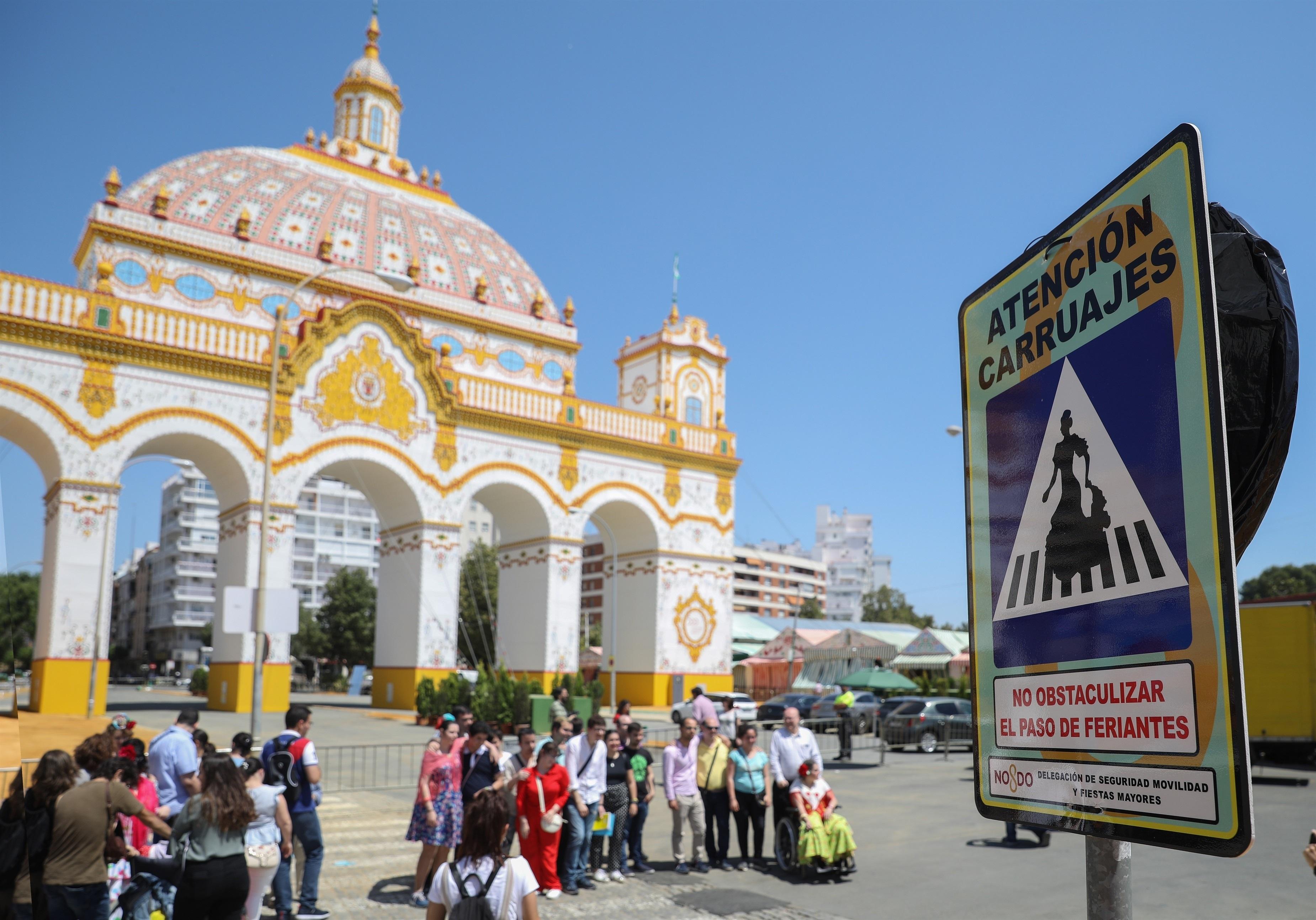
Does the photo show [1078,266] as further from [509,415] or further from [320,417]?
[509,415]

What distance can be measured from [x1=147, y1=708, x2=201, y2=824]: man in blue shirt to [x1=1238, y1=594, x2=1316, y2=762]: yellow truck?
19.1 metres

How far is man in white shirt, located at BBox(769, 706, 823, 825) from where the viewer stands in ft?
37.5

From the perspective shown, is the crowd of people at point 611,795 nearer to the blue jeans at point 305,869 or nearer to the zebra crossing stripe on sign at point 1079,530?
the blue jeans at point 305,869

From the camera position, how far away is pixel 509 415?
3419 cm

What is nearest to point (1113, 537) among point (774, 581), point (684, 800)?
point (684, 800)

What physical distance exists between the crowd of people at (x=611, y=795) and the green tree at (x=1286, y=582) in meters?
68.3

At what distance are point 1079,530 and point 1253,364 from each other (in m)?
0.42

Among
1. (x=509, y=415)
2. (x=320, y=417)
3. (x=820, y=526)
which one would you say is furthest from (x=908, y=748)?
(x=820, y=526)

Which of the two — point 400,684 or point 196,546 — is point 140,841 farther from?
point 196,546

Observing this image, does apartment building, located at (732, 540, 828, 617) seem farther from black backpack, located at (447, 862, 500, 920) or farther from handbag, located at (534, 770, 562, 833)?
black backpack, located at (447, 862, 500, 920)

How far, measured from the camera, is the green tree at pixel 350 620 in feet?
202

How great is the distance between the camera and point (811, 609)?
321 feet

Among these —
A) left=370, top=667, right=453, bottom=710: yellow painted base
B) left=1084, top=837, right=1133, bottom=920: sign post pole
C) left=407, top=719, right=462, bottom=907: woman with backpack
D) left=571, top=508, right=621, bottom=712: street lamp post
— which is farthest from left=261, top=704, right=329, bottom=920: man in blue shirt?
left=571, top=508, right=621, bottom=712: street lamp post

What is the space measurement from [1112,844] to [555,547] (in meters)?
33.2
